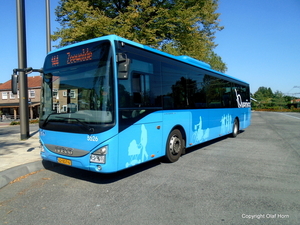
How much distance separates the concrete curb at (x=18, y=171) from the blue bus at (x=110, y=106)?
0.69 m

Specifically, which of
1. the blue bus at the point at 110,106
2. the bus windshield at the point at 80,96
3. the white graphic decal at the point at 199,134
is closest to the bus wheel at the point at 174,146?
the blue bus at the point at 110,106

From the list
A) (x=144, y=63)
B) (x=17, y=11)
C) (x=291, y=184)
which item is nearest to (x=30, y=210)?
(x=144, y=63)

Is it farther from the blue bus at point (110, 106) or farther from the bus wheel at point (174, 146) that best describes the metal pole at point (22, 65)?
the bus wheel at point (174, 146)

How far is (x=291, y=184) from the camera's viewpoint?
5.28 meters

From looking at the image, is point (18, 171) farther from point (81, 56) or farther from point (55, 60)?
point (81, 56)

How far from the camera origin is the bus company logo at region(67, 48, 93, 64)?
16.8ft

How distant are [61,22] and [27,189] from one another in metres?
12.4

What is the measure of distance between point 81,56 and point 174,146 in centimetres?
357

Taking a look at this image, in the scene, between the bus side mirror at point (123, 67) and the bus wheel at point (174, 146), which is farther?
the bus wheel at point (174, 146)

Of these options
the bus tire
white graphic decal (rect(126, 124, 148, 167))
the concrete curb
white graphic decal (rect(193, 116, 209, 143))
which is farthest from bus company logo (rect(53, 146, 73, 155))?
the bus tire

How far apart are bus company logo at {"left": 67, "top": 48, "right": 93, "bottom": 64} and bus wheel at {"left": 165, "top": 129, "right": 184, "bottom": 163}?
3102mm

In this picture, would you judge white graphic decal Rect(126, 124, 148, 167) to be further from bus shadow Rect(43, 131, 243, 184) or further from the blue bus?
bus shadow Rect(43, 131, 243, 184)

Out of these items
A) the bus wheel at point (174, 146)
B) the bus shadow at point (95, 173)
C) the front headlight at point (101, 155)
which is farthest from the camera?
the bus wheel at point (174, 146)

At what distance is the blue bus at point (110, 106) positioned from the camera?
4816 millimetres
